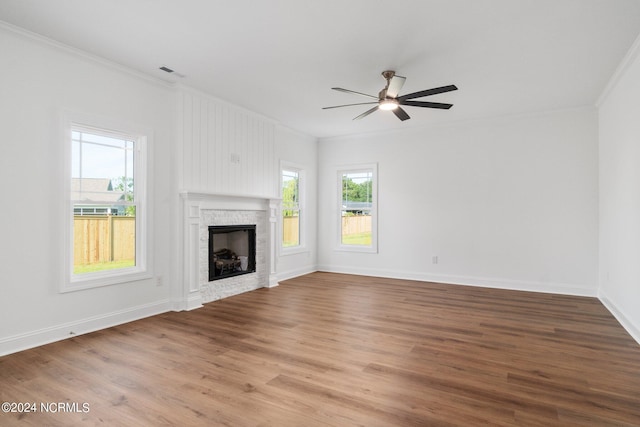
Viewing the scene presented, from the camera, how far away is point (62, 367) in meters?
2.90

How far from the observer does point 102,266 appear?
4.09 metres

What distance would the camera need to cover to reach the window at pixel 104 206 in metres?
3.79

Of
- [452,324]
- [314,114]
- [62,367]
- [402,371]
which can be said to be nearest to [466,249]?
[452,324]

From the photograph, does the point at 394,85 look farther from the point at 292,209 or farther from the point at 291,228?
the point at 291,228

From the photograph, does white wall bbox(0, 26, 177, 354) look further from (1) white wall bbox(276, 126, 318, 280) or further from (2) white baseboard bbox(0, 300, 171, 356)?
(1) white wall bbox(276, 126, 318, 280)

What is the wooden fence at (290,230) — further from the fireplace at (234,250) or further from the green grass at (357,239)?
the fireplace at (234,250)

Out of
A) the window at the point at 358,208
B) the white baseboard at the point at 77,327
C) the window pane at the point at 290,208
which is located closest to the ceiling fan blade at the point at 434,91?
the window at the point at 358,208

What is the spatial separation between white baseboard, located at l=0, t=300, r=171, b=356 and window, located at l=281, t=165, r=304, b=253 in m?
2.88

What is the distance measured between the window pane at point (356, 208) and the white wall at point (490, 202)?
0.29m

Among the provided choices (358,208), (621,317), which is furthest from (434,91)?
(358,208)

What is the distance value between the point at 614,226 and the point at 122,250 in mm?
6053

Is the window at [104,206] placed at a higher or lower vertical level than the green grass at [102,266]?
higher

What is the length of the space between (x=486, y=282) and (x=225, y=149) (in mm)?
4848

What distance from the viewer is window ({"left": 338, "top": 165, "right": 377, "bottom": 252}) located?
24.0 feet
